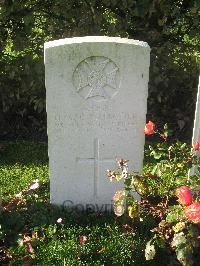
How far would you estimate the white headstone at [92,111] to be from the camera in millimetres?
3516

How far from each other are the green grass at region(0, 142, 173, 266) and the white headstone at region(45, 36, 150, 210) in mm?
239

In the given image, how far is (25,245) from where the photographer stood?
3.56 metres

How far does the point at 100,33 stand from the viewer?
17.9ft

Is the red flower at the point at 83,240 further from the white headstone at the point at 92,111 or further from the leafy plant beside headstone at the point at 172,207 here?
the white headstone at the point at 92,111

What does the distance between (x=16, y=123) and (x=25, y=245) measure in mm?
2523

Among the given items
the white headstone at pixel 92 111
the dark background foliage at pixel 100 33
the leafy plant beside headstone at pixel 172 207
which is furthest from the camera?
the dark background foliage at pixel 100 33

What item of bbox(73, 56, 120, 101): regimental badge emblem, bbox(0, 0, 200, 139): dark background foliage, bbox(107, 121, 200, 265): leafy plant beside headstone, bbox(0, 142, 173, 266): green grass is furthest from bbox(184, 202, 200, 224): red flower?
bbox(0, 0, 200, 139): dark background foliage

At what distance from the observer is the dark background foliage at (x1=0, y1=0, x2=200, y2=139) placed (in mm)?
5367

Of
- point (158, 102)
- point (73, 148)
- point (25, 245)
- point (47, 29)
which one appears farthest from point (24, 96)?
point (25, 245)

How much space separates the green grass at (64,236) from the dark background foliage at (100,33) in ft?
5.59

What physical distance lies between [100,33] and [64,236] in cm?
269

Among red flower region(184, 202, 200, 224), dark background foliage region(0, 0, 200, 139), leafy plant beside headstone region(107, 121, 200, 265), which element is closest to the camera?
Result: red flower region(184, 202, 200, 224)

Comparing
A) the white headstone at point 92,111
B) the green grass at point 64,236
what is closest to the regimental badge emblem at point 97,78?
the white headstone at point 92,111

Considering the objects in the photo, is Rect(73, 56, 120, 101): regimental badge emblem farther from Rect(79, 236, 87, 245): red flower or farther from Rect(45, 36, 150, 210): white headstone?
Rect(79, 236, 87, 245): red flower
